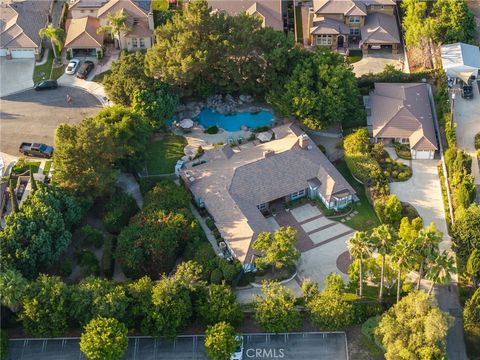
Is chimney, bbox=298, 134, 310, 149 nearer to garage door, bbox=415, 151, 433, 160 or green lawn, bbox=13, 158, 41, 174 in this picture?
garage door, bbox=415, 151, 433, 160

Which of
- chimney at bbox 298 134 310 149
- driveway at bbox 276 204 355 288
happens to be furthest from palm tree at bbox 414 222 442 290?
chimney at bbox 298 134 310 149

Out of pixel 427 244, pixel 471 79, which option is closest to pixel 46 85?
pixel 471 79

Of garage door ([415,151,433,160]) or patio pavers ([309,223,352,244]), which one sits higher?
garage door ([415,151,433,160])

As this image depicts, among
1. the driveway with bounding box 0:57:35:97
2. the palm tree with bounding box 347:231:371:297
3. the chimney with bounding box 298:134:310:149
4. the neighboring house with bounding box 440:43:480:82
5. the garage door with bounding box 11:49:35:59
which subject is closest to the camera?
the palm tree with bounding box 347:231:371:297

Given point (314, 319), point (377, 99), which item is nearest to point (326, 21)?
point (377, 99)

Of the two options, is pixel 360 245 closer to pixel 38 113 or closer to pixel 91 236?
pixel 91 236

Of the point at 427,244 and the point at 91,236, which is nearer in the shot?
the point at 427,244
